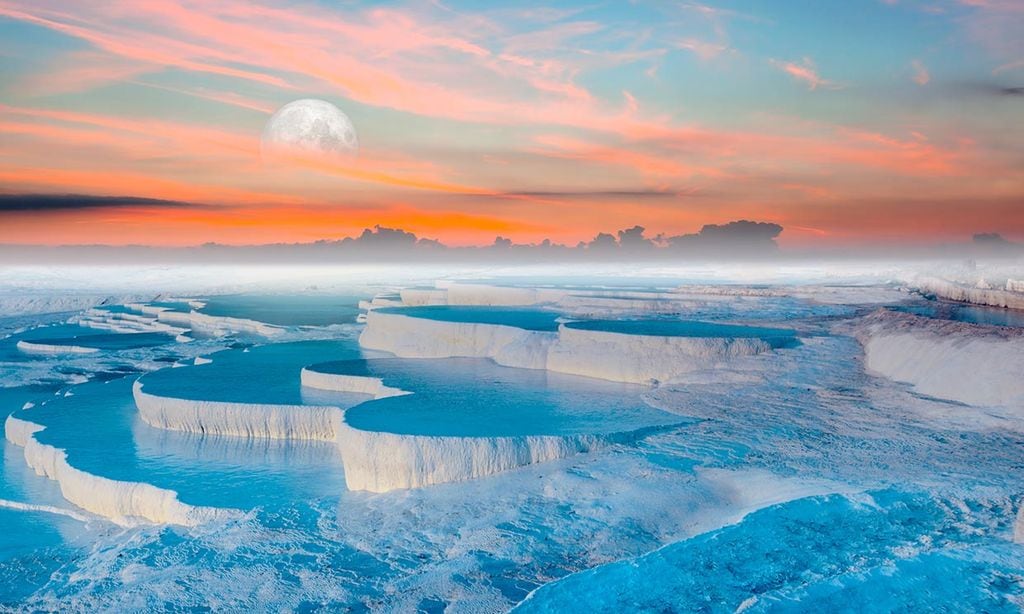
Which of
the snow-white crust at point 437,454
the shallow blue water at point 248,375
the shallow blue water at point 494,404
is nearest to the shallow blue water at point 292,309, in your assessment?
the shallow blue water at point 248,375

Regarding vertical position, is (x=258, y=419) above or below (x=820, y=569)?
below

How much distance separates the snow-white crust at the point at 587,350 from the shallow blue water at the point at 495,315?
0.57m

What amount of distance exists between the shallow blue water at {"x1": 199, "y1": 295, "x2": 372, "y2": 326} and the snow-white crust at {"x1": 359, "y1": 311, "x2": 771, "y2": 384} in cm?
1201

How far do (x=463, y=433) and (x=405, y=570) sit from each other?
280 cm

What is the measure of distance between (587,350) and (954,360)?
6.27 meters

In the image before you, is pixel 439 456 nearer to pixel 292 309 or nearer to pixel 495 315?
pixel 495 315

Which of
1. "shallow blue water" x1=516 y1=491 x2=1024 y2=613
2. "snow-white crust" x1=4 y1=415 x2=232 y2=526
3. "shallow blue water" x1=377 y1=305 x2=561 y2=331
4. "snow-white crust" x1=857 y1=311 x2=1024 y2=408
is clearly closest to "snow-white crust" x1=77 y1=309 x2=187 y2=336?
"shallow blue water" x1=377 y1=305 x2=561 y2=331

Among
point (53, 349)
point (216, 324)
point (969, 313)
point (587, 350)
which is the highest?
point (969, 313)

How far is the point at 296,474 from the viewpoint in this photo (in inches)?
368

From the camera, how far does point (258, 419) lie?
1108cm

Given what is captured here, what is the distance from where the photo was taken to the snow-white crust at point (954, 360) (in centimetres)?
1097

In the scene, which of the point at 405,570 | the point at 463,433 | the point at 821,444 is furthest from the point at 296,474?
the point at 821,444

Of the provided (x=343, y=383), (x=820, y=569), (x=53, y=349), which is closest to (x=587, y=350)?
(x=343, y=383)

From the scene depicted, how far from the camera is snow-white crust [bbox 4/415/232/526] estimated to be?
776 cm
